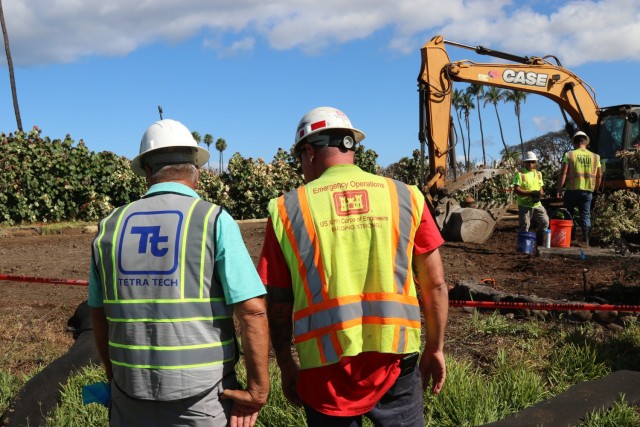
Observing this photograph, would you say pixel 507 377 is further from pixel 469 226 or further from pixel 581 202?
pixel 469 226

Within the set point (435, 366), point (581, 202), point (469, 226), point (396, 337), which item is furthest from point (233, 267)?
point (469, 226)

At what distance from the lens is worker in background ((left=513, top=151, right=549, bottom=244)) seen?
13.1 metres

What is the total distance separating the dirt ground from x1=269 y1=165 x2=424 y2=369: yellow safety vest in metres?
3.42

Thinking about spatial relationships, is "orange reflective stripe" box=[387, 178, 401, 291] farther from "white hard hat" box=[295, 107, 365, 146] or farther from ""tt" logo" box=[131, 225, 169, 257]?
""tt" logo" box=[131, 225, 169, 257]

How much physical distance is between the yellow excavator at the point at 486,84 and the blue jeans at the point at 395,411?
10923 millimetres

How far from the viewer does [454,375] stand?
186 inches

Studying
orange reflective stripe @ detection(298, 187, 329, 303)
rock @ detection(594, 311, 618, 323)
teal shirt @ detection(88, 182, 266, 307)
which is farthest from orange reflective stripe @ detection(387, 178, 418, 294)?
rock @ detection(594, 311, 618, 323)

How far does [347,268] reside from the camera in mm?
2758

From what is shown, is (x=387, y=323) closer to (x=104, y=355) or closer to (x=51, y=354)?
(x=104, y=355)

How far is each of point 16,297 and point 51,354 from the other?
9.69 feet

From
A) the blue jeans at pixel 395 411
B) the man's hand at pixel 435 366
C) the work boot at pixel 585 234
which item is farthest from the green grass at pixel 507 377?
the work boot at pixel 585 234

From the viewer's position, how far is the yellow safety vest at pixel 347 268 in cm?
274

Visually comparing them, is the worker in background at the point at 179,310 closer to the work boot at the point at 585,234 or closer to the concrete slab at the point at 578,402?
the concrete slab at the point at 578,402

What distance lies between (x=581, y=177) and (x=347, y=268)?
11.2 m
